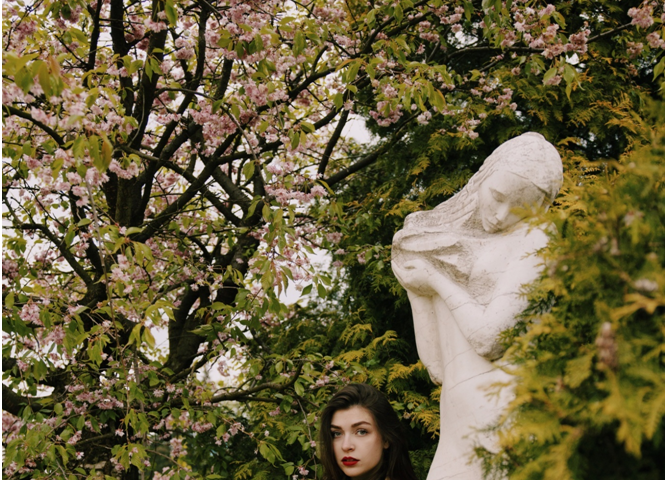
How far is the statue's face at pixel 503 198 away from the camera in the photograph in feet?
7.66

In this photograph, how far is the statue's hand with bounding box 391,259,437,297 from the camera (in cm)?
254

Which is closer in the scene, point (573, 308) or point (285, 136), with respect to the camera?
point (573, 308)

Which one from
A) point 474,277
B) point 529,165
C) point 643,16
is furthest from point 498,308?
point 643,16

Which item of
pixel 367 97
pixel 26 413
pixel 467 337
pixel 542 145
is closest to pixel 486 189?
pixel 542 145

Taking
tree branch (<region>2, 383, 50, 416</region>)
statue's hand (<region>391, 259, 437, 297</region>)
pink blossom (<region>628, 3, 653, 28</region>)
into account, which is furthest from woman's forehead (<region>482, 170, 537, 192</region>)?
tree branch (<region>2, 383, 50, 416</region>)

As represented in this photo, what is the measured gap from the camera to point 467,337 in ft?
7.43

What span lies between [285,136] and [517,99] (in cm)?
240

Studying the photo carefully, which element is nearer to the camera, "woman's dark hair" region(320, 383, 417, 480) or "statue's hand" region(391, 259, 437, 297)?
"statue's hand" region(391, 259, 437, 297)

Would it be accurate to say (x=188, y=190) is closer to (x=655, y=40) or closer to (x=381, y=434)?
(x=381, y=434)

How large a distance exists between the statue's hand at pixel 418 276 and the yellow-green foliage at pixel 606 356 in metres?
0.98

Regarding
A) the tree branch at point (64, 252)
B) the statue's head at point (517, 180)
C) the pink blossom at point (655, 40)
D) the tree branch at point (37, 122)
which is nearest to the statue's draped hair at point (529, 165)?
the statue's head at point (517, 180)

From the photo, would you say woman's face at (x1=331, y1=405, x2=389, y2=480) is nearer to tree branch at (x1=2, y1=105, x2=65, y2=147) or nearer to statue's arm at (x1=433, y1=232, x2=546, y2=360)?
statue's arm at (x1=433, y1=232, x2=546, y2=360)

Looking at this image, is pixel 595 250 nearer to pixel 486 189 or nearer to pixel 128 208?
pixel 486 189

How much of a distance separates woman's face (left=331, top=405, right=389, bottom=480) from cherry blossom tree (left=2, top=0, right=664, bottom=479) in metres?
0.90
